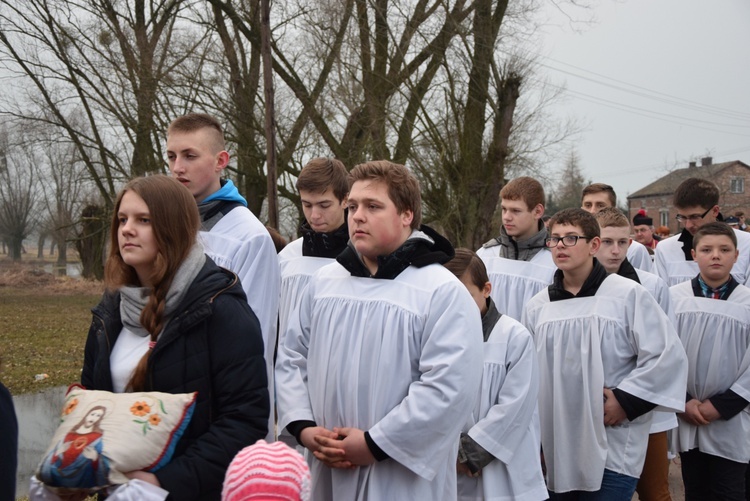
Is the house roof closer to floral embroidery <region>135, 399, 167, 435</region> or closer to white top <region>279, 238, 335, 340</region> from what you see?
white top <region>279, 238, 335, 340</region>

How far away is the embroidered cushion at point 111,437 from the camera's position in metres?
2.45

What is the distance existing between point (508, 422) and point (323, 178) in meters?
→ 2.06

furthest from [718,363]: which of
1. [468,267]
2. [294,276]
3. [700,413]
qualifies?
[294,276]

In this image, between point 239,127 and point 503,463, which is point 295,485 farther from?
point 239,127

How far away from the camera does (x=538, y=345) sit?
15.5 ft

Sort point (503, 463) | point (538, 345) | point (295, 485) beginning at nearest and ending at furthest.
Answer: point (295, 485)
point (503, 463)
point (538, 345)

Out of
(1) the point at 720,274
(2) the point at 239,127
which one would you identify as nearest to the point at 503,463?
(1) the point at 720,274

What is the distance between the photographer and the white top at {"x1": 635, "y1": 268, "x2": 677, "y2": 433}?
487 cm

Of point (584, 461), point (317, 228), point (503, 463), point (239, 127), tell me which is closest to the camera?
point (503, 463)

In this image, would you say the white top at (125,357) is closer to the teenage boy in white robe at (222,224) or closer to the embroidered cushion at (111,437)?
the embroidered cushion at (111,437)

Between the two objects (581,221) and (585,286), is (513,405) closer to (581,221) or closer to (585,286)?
(585,286)

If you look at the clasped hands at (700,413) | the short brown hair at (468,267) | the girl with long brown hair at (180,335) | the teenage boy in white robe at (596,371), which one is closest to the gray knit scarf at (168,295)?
the girl with long brown hair at (180,335)

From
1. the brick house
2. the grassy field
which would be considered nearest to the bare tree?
the grassy field

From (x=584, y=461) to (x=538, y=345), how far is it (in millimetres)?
735
